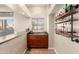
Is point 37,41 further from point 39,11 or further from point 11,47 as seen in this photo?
point 11,47

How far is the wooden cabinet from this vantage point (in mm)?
8562

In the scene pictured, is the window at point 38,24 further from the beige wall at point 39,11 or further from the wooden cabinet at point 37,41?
the wooden cabinet at point 37,41

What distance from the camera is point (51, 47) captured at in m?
8.20

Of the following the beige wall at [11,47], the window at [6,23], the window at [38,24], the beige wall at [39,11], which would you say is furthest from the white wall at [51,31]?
the beige wall at [11,47]

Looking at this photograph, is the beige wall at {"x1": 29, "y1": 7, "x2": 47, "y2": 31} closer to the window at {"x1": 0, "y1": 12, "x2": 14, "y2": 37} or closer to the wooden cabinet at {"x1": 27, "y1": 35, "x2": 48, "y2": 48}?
the window at {"x1": 0, "y1": 12, "x2": 14, "y2": 37}

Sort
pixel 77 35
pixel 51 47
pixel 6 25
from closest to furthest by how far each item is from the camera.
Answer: pixel 77 35 < pixel 51 47 < pixel 6 25

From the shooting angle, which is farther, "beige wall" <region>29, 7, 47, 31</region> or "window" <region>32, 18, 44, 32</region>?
"window" <region>32, 18, 44, 32</region>

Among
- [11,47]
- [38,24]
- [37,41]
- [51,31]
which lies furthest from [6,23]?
[11,47]

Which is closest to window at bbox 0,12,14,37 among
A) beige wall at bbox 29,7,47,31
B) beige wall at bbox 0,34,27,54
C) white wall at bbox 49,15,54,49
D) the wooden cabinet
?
the wooden cabinet

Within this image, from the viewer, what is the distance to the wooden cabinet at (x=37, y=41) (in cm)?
856

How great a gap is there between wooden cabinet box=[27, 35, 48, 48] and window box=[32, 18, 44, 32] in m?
1.80
